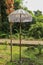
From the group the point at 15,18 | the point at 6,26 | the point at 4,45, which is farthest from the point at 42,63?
the point at 6,26

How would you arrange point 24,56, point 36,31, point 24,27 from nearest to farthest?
point 24,56 < point 36,31 < point 24,27

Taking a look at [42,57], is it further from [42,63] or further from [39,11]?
[39,11]

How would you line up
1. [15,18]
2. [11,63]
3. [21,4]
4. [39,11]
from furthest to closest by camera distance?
[39,11] < [21,4] < [15,18] < [11,63]

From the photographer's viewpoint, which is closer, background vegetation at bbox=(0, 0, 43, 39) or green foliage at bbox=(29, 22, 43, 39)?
green foliage at bbox=(29, 22, 43, 39)

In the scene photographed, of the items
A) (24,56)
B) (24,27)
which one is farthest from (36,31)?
(24,56)

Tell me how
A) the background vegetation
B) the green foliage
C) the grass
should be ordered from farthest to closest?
the background vegetation, the green foliage, the grass

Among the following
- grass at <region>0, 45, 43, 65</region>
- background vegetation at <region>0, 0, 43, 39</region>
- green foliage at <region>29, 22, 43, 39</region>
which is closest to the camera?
grass at <region>0, 45, 43, 65</region>

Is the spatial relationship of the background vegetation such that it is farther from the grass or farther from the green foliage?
the grass

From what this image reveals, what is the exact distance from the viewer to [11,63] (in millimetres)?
7551

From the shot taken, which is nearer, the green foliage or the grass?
the grass

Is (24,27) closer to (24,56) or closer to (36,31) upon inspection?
(36,31)

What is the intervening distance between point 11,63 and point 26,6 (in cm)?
998

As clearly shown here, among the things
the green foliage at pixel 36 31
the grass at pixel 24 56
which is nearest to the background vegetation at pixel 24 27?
the green foliage at pixel 36 31

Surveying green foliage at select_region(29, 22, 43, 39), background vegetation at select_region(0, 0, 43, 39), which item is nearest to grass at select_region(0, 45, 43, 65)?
green foliage at select_region(29, 22, 43, 39)
